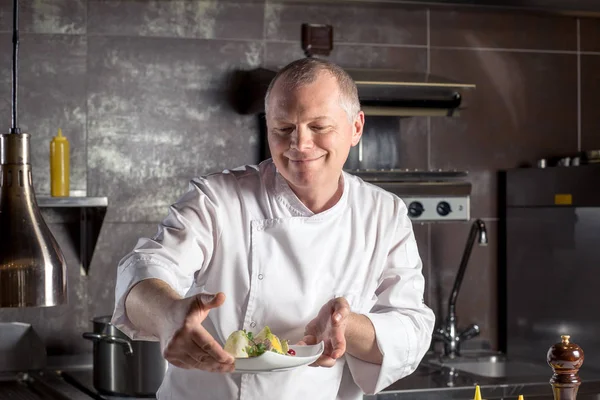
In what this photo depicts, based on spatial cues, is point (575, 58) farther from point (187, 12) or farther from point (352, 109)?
point (352, 109)

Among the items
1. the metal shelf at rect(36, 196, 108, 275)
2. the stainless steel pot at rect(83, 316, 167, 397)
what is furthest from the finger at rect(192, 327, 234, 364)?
the metal shelf at rect(36, 196, 108, 275)

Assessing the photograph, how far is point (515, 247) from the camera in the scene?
3820 mm

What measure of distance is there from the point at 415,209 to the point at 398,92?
0.47m

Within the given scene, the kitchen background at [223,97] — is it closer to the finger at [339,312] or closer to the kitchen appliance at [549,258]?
the kitchen appliance at [549,258]

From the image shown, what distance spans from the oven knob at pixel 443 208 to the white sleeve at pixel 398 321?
1.52m

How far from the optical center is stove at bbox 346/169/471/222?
344cm

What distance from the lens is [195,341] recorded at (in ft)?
4.17

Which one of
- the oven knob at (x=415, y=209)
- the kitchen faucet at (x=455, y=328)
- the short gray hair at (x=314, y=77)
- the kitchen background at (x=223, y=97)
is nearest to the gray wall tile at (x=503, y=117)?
the kitchen background at (x=223, y=97)

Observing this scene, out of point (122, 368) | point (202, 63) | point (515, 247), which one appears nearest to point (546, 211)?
point (515, 247)

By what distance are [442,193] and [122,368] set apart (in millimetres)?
1408

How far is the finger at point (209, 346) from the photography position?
126cm

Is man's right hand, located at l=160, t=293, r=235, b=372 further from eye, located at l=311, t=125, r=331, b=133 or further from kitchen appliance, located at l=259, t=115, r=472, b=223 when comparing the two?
kitchen appliance, located at l=259, t=115, r=472, b=223

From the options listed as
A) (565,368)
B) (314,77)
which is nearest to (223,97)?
(314,77)

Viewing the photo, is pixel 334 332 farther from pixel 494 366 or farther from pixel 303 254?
pixel 494 366
